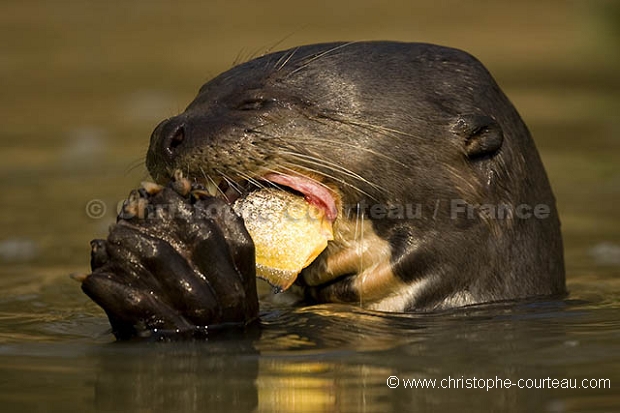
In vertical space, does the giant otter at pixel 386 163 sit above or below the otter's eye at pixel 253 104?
below

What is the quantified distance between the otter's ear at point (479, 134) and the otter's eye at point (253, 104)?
726 mm

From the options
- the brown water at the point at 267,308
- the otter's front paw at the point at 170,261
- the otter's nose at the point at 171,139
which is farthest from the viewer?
the otter's nose at the point at 171,139

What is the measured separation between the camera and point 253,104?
16.9ft

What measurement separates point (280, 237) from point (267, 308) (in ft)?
2.15

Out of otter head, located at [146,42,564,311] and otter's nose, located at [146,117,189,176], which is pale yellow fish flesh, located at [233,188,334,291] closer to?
otter head, located at [146,42,564,311]

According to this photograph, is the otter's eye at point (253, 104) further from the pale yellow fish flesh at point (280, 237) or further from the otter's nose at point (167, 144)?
the pale yellow fish flesh at point (280, 237)

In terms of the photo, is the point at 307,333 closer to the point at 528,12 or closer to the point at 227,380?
the point at 227,380

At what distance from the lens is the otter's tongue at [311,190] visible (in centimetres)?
508

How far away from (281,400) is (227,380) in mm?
303

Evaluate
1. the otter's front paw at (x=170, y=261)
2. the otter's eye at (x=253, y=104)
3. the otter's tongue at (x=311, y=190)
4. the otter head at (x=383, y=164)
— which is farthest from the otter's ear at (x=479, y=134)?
the otter's front paw at (x=170, y=261)

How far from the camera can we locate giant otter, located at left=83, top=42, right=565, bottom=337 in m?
5.04

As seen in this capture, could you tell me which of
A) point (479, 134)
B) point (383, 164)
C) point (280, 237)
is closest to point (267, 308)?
point (280, 237)

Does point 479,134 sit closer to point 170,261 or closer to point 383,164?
point 383,164

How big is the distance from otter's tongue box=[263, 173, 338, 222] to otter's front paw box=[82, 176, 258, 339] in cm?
51
